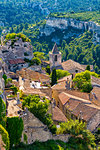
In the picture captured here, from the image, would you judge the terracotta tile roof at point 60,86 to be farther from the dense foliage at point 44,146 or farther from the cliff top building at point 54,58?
the cliff top building at point 54,58

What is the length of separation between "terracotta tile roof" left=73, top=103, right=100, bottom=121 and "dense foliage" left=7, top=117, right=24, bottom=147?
Answer: 44.6 ft

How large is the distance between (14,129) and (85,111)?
1551 cm

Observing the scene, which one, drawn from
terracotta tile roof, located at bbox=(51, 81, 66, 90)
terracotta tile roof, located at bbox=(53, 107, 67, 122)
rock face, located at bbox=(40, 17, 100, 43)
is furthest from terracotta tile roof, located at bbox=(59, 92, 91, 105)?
rock face, located at bbox=(40, 17, 100, 43)

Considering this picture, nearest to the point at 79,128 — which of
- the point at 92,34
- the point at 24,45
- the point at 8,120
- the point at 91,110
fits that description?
the point at 91,110

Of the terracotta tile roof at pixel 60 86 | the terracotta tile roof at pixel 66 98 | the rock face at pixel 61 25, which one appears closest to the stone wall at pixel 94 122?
the terracotta tile roof at pixel 66 98

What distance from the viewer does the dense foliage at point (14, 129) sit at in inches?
910

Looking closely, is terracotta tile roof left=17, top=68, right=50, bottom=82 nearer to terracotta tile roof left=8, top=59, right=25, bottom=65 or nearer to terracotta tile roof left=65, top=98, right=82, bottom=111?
terracotta tile roof left=8, top=59, right=25, bottom=65

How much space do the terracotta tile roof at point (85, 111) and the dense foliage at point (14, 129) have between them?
13579mm

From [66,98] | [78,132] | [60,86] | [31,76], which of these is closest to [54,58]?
[31,76]

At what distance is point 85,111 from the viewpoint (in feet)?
115

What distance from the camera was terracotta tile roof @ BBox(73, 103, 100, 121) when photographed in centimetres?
3384

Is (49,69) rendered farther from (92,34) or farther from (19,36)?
(92,34)

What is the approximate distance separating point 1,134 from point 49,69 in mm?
46507

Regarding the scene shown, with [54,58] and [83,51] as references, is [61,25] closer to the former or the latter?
[83,51]
